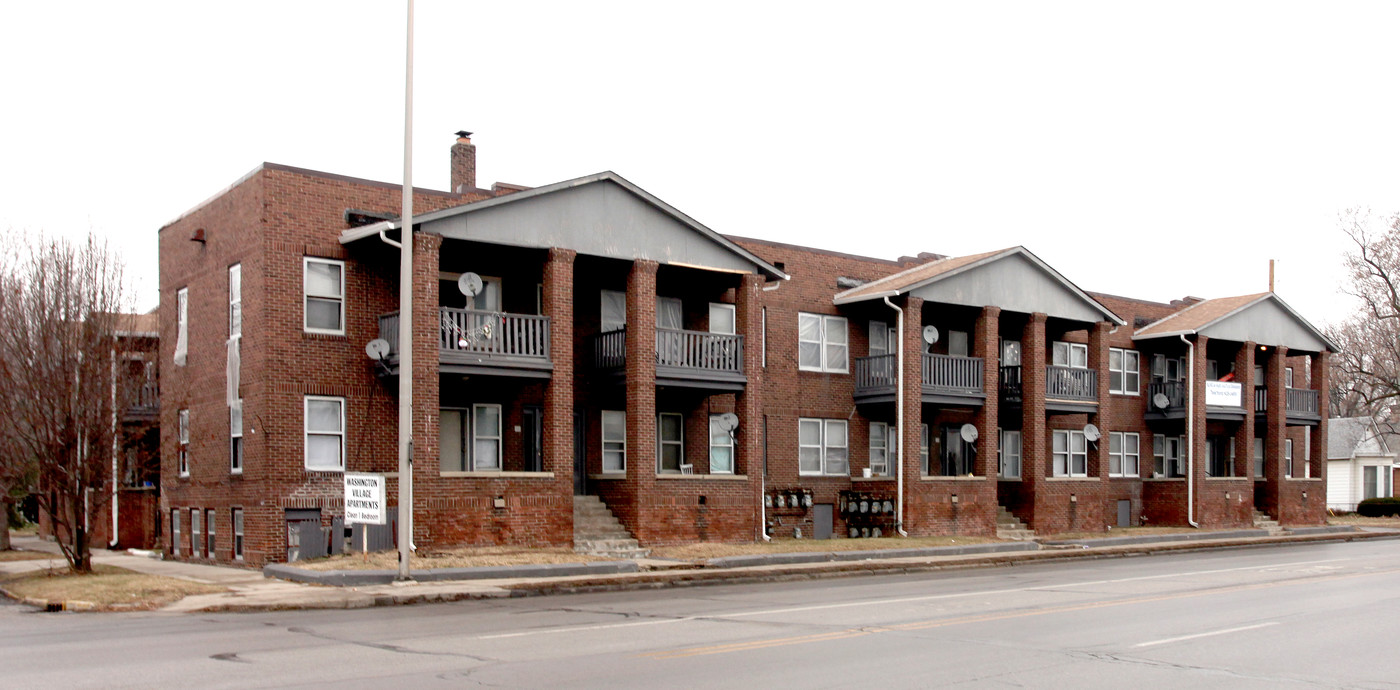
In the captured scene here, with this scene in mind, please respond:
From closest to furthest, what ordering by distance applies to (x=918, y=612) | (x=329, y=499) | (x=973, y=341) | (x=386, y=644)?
(x=386, y=644), (x=918, y=612), (x=329, y=499), (x=973, y=341)

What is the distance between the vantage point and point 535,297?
2898cm

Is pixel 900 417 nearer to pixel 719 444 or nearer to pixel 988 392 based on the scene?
pixel 988 392

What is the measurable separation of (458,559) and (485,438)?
478cm

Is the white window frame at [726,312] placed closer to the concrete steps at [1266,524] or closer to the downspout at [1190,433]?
the downspout at [1190,433]

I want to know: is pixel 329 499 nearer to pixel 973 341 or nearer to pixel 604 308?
pixel 604 308

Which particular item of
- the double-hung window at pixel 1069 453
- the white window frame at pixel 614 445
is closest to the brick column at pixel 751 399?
the white window frame at pixel 614 445

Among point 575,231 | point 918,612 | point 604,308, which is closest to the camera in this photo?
point 918,612

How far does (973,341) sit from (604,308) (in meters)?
12.9

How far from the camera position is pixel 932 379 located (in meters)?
34.4

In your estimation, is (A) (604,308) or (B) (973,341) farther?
(B) (973,341)

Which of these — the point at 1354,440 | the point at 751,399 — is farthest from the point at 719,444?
the point at 1354,440

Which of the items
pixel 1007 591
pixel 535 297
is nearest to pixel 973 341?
pixel 535 297

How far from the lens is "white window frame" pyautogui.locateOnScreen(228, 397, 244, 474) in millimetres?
26406

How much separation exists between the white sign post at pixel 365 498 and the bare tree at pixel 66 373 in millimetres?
4758
